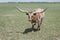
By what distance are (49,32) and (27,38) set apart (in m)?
2.74

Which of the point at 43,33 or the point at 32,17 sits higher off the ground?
the point at 32,17

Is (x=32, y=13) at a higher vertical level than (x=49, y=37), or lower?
higher

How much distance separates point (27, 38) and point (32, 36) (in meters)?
0.75

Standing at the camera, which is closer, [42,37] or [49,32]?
[42,37]

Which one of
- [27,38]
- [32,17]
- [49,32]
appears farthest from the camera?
[49,32]

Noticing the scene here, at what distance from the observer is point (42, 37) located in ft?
49.7

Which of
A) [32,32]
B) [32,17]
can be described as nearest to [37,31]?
[32,32]

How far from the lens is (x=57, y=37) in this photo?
15250mm

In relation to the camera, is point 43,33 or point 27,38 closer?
point 27,38

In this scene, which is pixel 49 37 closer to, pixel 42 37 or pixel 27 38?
pixel 42 37

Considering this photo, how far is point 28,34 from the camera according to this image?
16.1 meters

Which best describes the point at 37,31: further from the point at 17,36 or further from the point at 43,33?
the point at 17,36

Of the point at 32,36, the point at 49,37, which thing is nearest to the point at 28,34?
the point at 32,36

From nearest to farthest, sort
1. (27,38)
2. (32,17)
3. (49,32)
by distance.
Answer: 1. (27,38)
2. (32,17)
3. (49,32)
